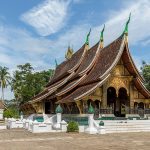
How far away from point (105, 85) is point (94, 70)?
103 inches

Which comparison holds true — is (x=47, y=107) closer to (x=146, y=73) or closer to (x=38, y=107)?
(x=38, y=107)

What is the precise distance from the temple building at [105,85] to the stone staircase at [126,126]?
2.83m

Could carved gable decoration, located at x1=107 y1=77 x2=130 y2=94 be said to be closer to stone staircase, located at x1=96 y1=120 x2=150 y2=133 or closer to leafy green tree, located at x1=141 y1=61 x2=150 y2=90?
stone staircase, located at x1=96 y1=120 x2=150 y2=133

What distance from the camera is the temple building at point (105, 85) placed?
23344 mm

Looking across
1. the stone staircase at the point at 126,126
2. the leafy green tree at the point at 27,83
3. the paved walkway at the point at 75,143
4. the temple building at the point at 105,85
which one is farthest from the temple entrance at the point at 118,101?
the leafy green tree at the point at 27,83

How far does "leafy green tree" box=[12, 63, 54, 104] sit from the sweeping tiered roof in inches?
972

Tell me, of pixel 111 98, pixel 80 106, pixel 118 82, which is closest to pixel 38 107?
pixel 111 98

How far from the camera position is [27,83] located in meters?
58.0

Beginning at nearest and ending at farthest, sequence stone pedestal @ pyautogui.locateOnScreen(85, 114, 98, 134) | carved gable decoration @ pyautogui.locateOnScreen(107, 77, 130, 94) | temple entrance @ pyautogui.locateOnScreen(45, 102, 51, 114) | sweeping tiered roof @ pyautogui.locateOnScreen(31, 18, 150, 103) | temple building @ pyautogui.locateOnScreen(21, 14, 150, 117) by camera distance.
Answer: stone pedestal @ pyautogui.locateOnScreen(85, 114, 98, 134)
temple building @ pyautogui.locateOnScreen(21, 14, 150, 117)
sweeping tiered roof @ pyautogui.locateOnScreen(31, 18, 150, 103)
carved gable decoration @ pyautogui.locateOnScreen(107, 77, 130, 94)
temple entrance @ pyautogui.locateOnScreen(45, 102, 51, 114)

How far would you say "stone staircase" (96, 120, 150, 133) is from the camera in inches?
771

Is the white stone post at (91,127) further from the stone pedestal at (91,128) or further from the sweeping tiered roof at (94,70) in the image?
the sweeping tiered roof at (94,70)

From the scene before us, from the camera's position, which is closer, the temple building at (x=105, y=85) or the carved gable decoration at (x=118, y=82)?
the temple building at (x=105, y=85)

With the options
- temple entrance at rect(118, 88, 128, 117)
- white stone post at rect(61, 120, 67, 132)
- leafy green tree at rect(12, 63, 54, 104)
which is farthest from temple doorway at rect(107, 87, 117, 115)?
leafy green tree at rect(12, 63, 54, 104)

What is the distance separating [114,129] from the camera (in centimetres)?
1955
